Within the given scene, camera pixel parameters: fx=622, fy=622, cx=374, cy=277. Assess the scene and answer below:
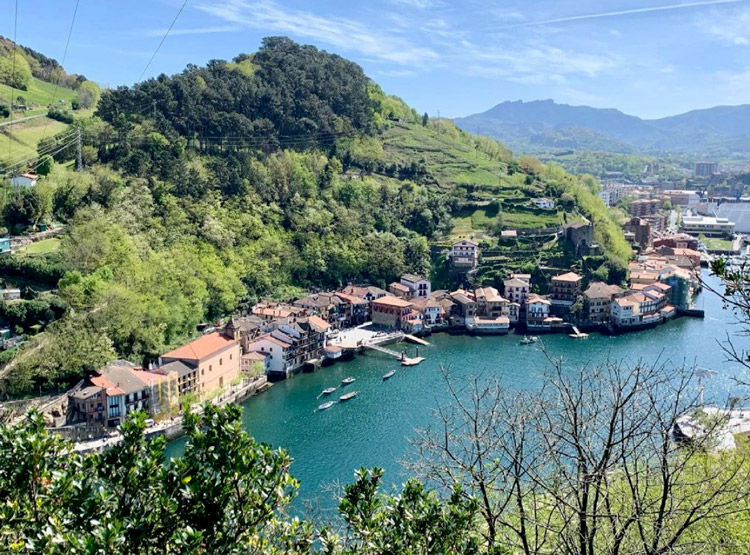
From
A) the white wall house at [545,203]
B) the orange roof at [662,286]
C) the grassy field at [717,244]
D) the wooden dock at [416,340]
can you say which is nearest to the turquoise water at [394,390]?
the wooden dock at [416,340]

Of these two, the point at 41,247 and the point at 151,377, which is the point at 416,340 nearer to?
the point at 151,377

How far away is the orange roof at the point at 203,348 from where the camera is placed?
13.6 metres

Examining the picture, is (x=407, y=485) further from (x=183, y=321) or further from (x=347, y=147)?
(x=347, y=147)

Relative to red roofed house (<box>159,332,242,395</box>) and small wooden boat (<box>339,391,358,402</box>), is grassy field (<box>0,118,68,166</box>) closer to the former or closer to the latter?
red roofed house (<box>159,332,242,395</box>)

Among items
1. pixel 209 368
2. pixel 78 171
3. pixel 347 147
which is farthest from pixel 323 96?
pixel 209 368

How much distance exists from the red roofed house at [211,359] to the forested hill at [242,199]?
103 centimetres

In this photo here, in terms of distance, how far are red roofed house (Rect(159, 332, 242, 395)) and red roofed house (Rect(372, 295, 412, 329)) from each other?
633cm

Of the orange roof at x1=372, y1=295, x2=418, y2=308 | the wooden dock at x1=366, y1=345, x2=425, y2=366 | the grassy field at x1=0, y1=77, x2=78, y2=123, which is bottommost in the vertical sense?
the wooden dock at x1=366, y1=345, x2=425, y2=366

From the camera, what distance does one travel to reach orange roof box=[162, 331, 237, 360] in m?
13.6

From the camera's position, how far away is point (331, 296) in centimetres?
2031

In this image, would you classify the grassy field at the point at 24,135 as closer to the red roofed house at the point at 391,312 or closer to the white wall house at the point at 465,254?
the red roofed house at the point at 391,312

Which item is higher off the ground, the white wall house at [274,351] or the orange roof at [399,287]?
the orange roof at [399,287]

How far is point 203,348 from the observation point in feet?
45.8

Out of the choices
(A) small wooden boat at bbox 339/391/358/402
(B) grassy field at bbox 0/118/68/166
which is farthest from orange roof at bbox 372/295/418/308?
(B) grassy field at bbox 0/118/68/166
